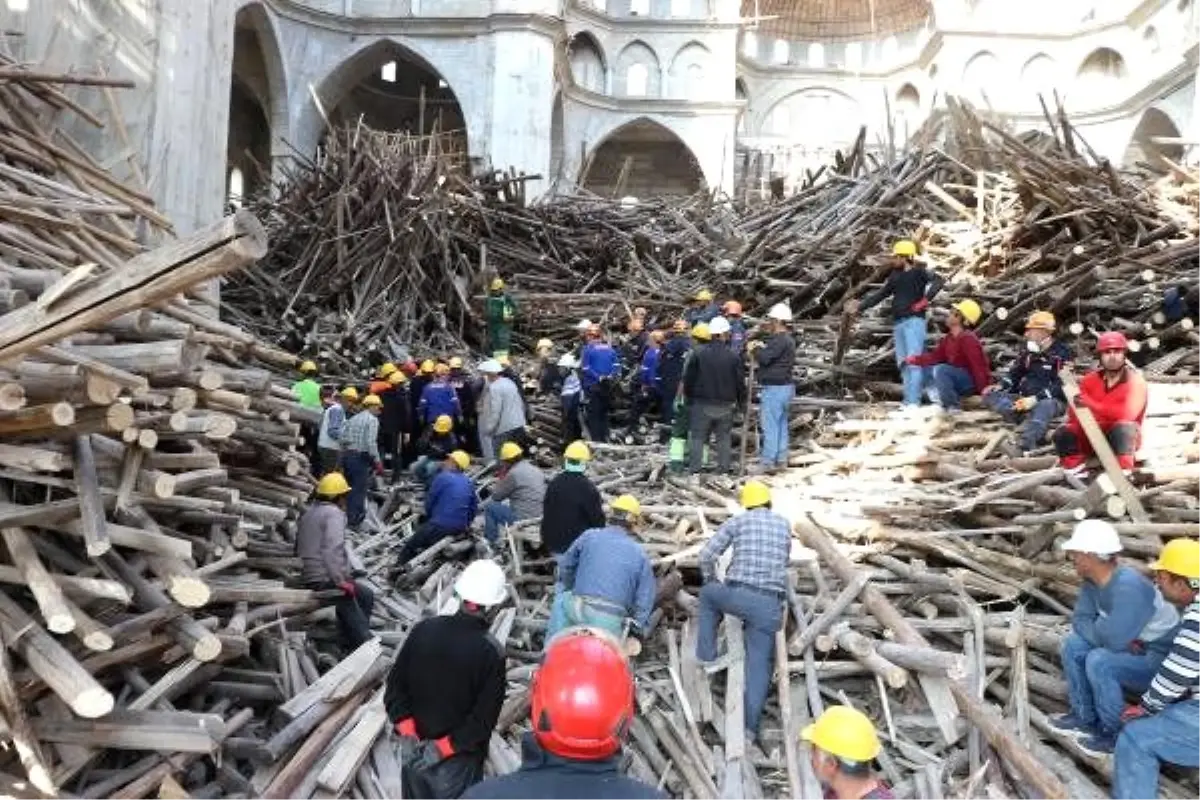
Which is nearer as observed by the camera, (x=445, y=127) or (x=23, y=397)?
(x=23, y=397)

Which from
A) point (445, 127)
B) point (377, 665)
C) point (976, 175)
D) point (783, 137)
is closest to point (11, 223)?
point (377, 665)

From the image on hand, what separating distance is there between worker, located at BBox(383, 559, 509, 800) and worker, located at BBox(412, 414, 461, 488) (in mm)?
7152

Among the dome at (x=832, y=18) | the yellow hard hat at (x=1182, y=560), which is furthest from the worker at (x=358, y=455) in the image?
the dome at (x=832, y=18)

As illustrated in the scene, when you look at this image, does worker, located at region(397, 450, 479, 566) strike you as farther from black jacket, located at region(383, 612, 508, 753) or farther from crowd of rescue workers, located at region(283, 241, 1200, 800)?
black jacket, located at region(383, 612, 508, 753)

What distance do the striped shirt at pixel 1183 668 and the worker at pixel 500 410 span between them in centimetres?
827

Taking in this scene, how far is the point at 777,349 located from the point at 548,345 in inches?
199

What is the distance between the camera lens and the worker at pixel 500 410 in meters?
11.9

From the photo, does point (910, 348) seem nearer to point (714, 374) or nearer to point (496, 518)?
point (714, 374)

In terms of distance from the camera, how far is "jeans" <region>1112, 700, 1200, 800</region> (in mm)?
4512

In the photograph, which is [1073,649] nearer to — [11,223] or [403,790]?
[403,790]

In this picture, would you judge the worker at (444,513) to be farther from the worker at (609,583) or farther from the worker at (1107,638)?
the worker at (1107,638)

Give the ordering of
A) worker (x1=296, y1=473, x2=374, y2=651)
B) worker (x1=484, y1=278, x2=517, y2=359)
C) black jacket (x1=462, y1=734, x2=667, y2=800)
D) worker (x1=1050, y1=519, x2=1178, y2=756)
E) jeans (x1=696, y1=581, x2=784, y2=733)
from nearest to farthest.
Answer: black jacket (x1=462, y1=734, x2=667, y2=800), worker (x1=1050, y1=519, x2=1178, y2=756), jeans (x1=696, y1=581, x2=784, y2=733), worker (x1=296, y1=473, x2=374, y2=651), worker (x1=484, y1=278, x2=517, y2=359)

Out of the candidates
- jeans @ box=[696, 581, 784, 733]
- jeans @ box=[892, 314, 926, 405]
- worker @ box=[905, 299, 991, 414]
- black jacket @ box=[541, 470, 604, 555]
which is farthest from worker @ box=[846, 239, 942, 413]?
jeans @ box=[696, 581, 784, 733]

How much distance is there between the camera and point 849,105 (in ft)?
160
